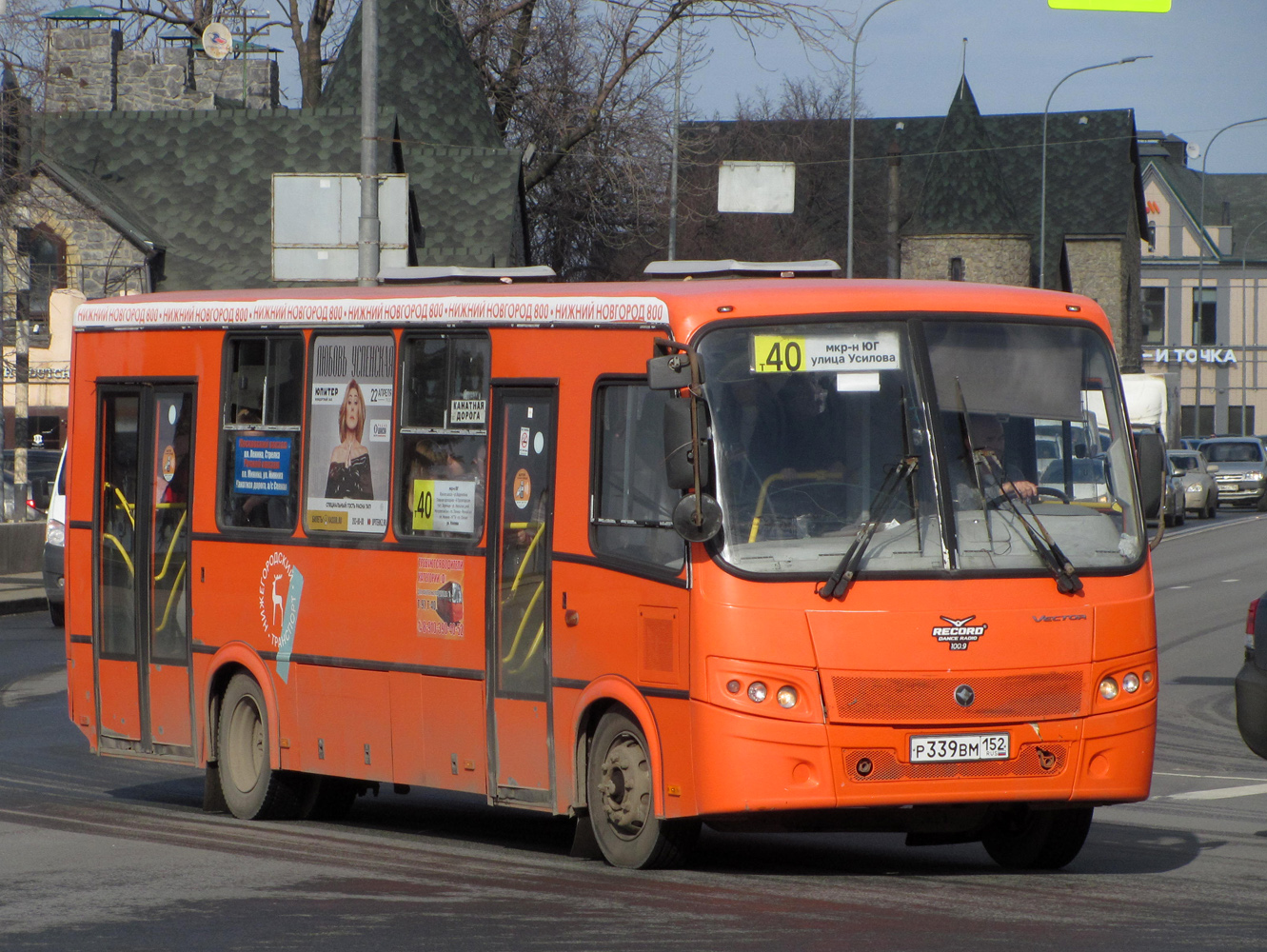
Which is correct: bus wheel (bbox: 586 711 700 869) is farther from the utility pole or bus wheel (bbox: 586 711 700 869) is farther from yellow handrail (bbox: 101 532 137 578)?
the utility pole

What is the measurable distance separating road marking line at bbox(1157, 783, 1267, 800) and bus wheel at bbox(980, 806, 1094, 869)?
2.54 meters

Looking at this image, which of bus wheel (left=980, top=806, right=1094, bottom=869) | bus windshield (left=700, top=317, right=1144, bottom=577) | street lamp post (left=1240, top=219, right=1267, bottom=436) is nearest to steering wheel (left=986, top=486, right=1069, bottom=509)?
bus windshield (left=700, top=317, right=1144, bottom=577)

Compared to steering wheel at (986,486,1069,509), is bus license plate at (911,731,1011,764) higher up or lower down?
lower down

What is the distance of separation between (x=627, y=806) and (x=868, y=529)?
1.57 meters

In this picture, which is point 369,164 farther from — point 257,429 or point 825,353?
point 825,353

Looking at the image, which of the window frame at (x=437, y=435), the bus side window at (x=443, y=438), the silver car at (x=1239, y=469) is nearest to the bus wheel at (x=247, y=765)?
the window frame at (x=437, y=435)

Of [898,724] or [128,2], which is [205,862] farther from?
[128,2]

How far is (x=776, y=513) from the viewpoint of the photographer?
27.1ft

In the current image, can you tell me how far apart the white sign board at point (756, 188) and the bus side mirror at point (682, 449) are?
24326 millimetres

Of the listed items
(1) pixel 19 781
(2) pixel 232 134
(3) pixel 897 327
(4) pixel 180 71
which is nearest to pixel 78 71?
(4) pixel 180 71

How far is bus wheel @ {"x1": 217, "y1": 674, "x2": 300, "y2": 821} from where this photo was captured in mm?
10938

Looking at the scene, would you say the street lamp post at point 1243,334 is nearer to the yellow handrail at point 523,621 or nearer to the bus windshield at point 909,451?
the bus windshield at point 909,451

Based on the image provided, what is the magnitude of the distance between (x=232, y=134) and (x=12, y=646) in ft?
76.4

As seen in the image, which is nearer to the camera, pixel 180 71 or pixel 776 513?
pixel 776 513
